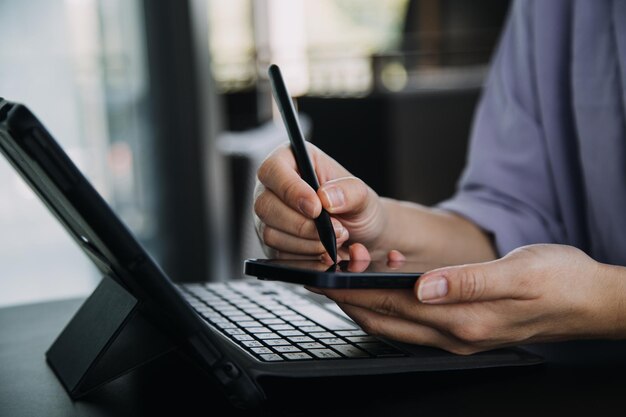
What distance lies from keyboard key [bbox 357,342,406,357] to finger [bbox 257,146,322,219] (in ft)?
0.34

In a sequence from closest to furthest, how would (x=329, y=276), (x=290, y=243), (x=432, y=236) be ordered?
(x=329, y=276) < (x=290, y=243) < (x=432, y=236)

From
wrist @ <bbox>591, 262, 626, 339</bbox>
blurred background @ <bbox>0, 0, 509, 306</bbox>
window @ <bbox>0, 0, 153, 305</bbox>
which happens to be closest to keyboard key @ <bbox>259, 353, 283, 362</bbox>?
wrist @ <bbox>591, 262, 626, 339</bbox>

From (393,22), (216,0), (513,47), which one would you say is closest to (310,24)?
(393,22)

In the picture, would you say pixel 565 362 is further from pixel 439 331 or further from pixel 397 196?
pixel 397 196

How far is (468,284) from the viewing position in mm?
455

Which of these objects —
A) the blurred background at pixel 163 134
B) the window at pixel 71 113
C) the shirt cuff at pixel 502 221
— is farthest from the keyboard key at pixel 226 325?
the window at pixel 71 113

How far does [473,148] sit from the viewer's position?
36.8 inches

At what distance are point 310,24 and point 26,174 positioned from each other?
676 cm

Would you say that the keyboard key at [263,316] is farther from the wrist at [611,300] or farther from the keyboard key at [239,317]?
the wrist at [611,300]

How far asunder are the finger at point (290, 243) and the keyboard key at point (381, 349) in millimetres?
119

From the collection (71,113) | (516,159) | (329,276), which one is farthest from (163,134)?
(329,276)

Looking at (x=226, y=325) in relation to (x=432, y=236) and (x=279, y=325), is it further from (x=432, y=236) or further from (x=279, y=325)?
(x=432, y=236)

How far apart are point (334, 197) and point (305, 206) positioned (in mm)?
22

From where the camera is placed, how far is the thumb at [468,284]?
0.44m
